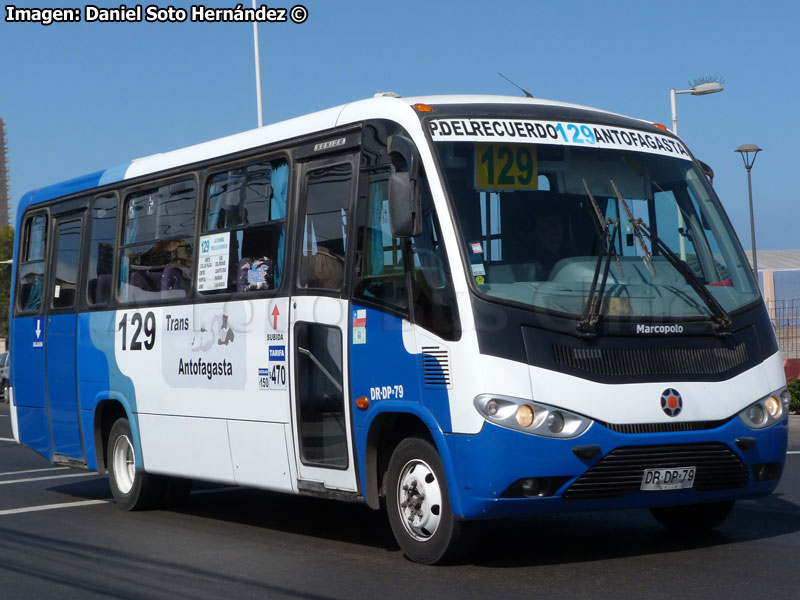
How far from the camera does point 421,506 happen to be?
8.05m

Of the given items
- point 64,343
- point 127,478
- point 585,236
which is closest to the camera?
point 585,236

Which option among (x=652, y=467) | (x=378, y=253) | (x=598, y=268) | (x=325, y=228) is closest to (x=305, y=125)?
(x=325, y=228)

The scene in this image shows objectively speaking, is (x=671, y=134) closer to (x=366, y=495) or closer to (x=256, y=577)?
(x=366, y=495)

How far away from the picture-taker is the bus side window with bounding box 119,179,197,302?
1107 centimetres

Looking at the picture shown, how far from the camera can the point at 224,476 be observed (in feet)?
33.8

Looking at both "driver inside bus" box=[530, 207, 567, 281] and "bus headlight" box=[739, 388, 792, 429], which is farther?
"bus headlight" box=[739, 388, 792, 429]

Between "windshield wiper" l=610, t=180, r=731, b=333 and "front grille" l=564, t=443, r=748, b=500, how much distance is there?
0.82 m

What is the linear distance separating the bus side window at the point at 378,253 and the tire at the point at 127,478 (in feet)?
14.0

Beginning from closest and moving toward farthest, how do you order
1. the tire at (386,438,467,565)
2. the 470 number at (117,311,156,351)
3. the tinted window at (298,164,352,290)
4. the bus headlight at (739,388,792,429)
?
1. the tire at (386,438,467,565)
2. the bus headlight at (739,388,792,429)
3. the tinted window at (298,164,352,290)
4. the 470 number at (117,311,156,351)

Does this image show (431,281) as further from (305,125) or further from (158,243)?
(158,243)

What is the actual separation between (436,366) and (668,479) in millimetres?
1590

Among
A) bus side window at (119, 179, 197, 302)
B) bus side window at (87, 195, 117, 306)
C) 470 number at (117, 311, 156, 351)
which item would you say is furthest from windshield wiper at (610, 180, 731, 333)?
bus side window at (87, 195, 117, 306)

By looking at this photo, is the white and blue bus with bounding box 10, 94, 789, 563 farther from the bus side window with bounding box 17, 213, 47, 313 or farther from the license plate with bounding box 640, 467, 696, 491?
the bus side window with bounding box 17, 213, 47, 313

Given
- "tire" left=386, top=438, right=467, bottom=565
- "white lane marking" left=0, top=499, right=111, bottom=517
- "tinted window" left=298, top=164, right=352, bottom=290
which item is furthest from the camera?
"white lane marking" left=0, top=499, right=111, bottom=517
